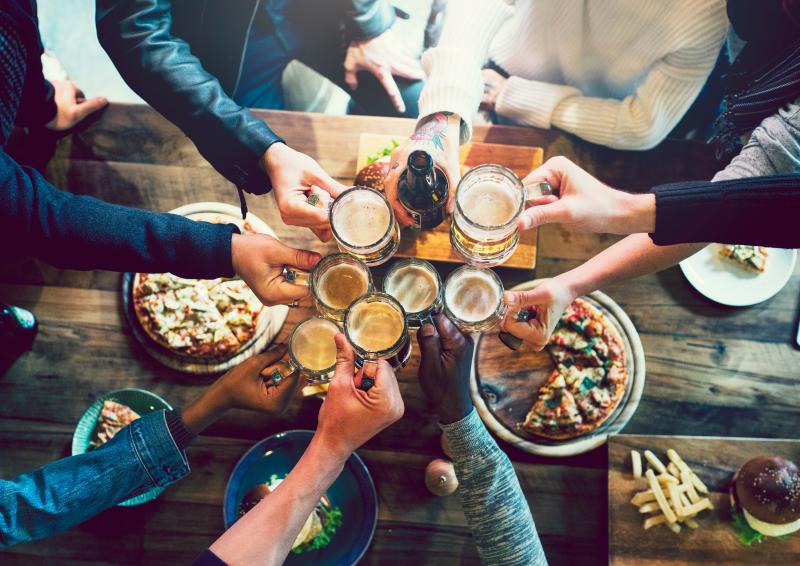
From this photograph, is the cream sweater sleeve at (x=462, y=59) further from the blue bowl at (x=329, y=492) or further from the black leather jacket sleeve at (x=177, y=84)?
the blue bowl at (x=329, y=492)

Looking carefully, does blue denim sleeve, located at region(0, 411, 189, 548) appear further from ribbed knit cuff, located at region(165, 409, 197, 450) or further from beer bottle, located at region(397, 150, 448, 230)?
beer bottle, located at region(397, 150, 448, 230)

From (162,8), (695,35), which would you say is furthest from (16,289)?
(695,35)

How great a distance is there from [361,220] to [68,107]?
5.00 ft

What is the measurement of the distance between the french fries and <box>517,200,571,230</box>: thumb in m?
1.03

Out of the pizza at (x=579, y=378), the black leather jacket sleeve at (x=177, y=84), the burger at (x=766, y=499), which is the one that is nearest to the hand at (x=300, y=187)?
the black leather jacket sleeve at (x=177, y=84)

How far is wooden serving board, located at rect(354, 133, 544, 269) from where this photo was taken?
7.13 feet

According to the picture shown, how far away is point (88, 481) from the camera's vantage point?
1.79 meters

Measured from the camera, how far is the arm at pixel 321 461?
1.58 meters

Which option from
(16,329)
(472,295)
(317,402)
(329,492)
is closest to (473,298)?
(472,295)

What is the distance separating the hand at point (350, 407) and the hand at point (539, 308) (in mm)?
553

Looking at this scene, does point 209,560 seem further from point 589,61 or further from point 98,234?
point 589,61

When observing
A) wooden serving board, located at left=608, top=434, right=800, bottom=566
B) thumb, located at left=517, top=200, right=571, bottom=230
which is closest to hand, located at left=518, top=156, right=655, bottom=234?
thumb, located at left=517, top=200, right=571, bottom=230

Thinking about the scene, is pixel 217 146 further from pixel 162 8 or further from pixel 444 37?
pixel 444 37

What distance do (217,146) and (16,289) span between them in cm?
119
